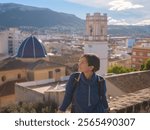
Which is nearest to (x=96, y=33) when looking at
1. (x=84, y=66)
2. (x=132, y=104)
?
(x=132, y=104)

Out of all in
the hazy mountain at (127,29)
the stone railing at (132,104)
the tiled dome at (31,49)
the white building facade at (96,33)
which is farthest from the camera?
the white building facade at (96,33)

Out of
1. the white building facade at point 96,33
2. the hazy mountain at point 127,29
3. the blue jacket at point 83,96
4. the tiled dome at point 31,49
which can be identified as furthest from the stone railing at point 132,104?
the white building facade at point 96,33

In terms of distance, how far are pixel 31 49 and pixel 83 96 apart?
8.88m

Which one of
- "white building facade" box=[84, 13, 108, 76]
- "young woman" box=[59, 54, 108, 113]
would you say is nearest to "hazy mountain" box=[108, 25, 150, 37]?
"white building facade" box=[84, 13, 108, 76]

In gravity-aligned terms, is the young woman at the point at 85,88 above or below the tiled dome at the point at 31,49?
above

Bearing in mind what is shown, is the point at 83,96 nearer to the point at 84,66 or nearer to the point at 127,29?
the point at 84,66

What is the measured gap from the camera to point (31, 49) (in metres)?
10.3

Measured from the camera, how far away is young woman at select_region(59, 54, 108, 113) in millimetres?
1510

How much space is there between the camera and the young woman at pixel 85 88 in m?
1.51

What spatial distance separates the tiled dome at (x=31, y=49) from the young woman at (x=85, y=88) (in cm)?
874

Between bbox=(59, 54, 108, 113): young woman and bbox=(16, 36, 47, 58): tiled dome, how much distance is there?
874cm

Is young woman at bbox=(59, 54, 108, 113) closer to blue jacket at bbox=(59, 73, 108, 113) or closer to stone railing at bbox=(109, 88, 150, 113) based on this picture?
blue jacket at bbox=(59, 73, 108, 113)

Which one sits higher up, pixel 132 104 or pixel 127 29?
pixel 127 29

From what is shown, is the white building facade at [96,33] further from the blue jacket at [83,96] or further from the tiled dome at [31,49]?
the blue jacket at [83,96]
